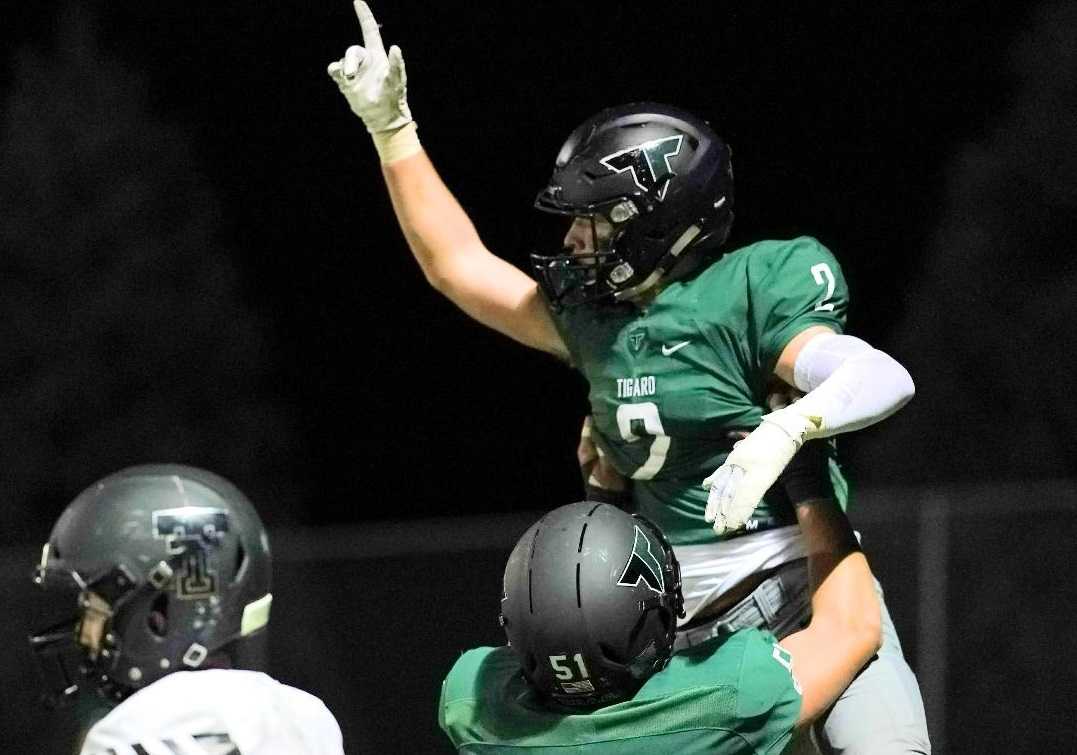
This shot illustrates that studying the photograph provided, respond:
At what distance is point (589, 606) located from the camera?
210 centimetres

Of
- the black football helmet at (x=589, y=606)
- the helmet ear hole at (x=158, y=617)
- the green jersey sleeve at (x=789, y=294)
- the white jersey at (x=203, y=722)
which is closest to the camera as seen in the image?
the white jersey at (x=203, y=722)

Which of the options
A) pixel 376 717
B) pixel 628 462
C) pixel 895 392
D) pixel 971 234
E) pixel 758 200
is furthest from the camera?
pixel 971 234

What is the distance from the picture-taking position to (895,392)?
2354mm

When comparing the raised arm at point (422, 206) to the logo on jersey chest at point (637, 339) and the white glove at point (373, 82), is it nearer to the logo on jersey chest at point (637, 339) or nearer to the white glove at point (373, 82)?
Result: the white glove at point (373, 82)

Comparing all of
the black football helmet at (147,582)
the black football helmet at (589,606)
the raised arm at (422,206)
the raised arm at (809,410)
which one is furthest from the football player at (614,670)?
the raised arm at (422,206)

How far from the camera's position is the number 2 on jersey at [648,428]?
8.58 ft

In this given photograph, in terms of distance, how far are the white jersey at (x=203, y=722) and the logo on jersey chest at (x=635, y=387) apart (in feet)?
2.98

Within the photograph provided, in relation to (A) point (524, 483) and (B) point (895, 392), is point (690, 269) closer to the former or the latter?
(B) point (895, 392)

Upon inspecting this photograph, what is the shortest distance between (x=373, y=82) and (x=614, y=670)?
1272 mm

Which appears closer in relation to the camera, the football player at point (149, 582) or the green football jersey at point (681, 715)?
the green football jersey at point (681, 715)

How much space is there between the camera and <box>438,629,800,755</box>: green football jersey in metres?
2.11

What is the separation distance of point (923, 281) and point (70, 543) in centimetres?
352

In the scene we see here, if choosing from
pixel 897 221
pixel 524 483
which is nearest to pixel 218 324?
pixel 524 483

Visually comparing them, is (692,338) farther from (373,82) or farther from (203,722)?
(203,722)
